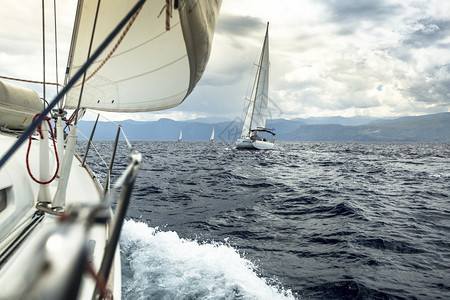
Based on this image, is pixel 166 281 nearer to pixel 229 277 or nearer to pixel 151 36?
pixel 229 277

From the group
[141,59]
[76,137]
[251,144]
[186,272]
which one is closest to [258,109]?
[251,144]

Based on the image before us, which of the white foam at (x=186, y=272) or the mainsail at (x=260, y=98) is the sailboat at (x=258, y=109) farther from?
the white foam at (x=186, y=272)

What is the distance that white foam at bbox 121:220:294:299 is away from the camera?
390cm

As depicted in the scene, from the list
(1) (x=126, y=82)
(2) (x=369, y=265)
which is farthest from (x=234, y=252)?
(1) (x=126, y=82)

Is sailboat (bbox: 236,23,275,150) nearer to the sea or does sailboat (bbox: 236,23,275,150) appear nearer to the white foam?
the sea

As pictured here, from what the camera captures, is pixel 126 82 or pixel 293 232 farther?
pixel 293 232

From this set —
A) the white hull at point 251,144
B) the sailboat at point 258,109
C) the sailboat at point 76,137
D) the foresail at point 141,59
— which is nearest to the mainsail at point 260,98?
the sailboat at point 258,109

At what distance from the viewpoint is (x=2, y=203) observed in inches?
117

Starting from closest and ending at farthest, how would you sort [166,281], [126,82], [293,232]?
1. [126,82]
2. [166,281]
3. [293,232]

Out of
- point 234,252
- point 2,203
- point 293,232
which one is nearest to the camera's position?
point 2,203

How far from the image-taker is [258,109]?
4375cm

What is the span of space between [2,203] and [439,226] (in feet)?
29.0

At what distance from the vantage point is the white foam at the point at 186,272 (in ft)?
12.8

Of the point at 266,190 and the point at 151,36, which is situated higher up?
the point at 151,36
